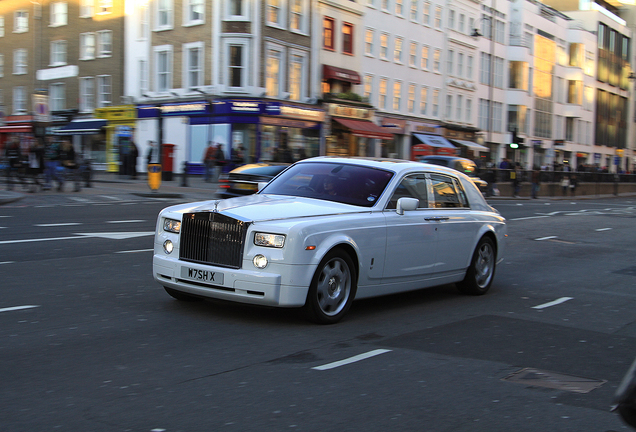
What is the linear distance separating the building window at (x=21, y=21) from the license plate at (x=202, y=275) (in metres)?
50.4

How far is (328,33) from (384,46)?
684 cm

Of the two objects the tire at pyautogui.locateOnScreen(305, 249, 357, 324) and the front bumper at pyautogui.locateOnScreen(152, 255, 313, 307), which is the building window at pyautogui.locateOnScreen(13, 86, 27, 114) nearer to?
the front bumper at pyautogui.locateOnScreen(152, 255, 313, 307)

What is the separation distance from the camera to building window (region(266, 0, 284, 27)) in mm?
40062

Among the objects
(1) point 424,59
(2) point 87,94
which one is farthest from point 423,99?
(2) point 87,94

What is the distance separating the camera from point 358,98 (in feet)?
152

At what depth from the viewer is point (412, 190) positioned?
8195 millimetres

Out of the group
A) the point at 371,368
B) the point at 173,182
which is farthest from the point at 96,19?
the point at 371,368

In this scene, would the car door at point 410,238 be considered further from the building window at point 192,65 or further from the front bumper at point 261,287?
the building window at point 192,65

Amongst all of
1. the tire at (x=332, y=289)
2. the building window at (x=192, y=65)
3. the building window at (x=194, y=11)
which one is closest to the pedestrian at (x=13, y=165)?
the building window at (x=192, y=65)

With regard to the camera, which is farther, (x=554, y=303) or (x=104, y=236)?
(x=104, y=236)

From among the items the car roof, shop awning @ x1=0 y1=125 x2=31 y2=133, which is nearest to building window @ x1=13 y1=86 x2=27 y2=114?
shop awning @ x1=0 y1=125 x2=31 y2=133

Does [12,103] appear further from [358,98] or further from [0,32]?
[358,98]

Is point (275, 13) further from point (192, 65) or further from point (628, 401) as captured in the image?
point (628, 401)

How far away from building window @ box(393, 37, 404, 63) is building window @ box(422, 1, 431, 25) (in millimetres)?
3657
